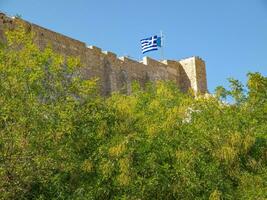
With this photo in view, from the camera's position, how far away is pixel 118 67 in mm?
25703

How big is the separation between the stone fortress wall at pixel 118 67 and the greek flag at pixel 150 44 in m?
0.81

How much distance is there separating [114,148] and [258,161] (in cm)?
323

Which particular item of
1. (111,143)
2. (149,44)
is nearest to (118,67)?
(149,44)

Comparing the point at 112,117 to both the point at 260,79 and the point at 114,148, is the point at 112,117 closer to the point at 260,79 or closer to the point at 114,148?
the point at 114,148

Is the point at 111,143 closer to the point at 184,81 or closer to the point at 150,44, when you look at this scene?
the point at 150,44

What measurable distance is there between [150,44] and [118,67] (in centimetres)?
379

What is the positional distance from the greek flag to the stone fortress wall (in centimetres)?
81

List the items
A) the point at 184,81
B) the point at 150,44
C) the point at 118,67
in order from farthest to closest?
the point at 184,81 < the point at 150,44 < the point at 118,67

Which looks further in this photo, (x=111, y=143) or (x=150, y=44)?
(x=150, y=44)

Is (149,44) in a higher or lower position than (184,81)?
higher

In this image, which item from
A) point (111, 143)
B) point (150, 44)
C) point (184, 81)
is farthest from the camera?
point (184, 81)

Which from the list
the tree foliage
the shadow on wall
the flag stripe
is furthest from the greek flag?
the tree foliage

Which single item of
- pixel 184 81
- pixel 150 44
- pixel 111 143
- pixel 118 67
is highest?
pixel 150 44

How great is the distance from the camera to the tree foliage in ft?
37.9
